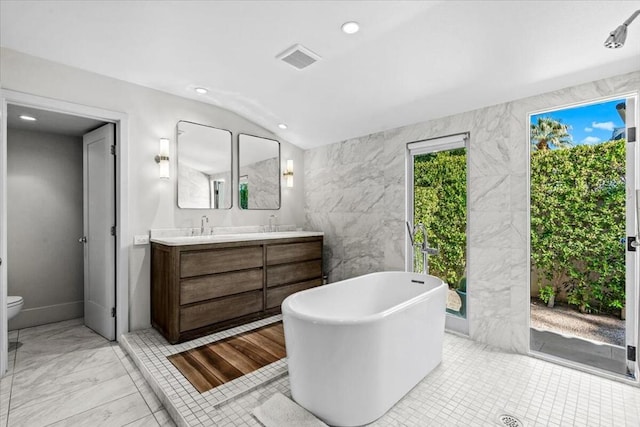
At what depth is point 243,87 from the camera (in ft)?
10.5

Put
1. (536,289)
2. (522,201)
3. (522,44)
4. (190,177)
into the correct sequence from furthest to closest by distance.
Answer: (536,289) < (190,177) < (522,201) < (522,44)

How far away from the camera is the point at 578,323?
3.38 metres

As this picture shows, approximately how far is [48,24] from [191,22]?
103cm

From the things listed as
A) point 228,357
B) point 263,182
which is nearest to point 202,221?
point 263,182

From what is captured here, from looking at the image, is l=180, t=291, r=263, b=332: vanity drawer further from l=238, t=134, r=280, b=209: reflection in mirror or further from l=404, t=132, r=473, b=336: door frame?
l=404, t=132, r=473, b=336: door frame

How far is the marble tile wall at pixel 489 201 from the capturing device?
104 inches

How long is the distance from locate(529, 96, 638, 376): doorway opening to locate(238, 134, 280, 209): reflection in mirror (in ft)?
10.0

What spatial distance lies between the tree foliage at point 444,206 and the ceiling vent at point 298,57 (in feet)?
5.28

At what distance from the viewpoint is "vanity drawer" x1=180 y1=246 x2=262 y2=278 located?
2818 mm

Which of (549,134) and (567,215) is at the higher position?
(549,134)

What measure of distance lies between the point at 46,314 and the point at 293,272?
2.80 metres

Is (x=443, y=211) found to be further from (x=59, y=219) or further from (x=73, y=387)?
(x=59, y=219)

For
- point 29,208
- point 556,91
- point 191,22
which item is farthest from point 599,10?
point 29,208

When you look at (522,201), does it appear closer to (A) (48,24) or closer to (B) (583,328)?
(B) (583,328)
